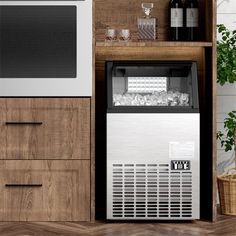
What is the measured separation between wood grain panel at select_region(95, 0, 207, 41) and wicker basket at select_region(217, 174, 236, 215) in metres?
1.06

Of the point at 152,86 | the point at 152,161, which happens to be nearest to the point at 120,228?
the point at 152,161

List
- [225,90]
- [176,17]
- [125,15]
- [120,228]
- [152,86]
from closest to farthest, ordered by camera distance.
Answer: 1. [120,228]
2. [152,86]
3. [176,17]
4. [125,15]
5. [225,90]

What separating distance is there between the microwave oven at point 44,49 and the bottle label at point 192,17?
694 millimetres

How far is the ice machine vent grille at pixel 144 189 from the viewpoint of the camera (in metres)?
4.68

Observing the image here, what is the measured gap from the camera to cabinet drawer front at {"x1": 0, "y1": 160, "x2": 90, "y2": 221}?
4672 millimetres

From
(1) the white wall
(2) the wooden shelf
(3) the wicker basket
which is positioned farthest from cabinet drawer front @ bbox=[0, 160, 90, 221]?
(1) the white wall

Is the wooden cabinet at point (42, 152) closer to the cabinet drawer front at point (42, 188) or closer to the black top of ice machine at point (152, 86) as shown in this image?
the cabinet drawer front at point (42, 188)

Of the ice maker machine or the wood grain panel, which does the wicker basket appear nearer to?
the ice maker machine

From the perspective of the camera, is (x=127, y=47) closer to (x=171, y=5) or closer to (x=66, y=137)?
(x=171, y=5)

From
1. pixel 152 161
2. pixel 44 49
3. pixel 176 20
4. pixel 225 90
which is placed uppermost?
pixel 176 20

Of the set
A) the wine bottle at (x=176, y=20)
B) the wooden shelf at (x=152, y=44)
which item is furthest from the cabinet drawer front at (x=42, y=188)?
the wine bottle at (x=176, y=20)

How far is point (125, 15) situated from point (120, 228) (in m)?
1.51

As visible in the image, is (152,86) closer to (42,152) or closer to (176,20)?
(176,20)

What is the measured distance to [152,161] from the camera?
4680 millimetres
